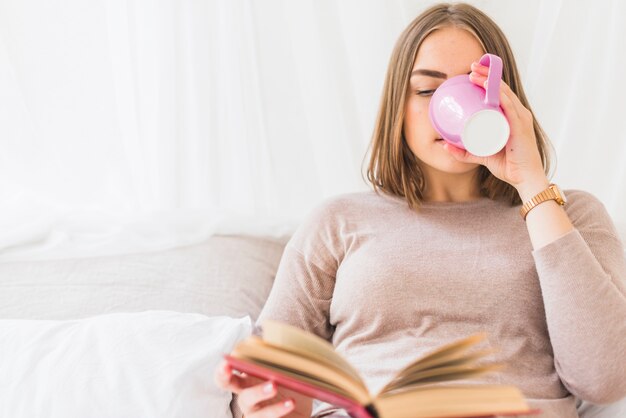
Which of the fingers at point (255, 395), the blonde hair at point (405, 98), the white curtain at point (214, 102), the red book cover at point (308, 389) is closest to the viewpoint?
the red book cover at point (308, 389)

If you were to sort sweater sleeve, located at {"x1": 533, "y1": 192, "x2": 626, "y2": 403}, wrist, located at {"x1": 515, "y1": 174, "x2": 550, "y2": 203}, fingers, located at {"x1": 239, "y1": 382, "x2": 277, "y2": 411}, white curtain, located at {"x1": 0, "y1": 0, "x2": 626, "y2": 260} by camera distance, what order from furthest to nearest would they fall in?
white curtain, located at {"x1": 0, "y1": 0, "x2": 626, "y2": 260}
wrist, located at {"x1": 515, "y1": 174, "x2": 550, "y2": 203}
sweater sleeve, located at {"x1": 533, "y1": 192, "x2": 626, "y2": 403}
fingers, located at {"x1": 239, "y1": 382, "x2": 277, "y2": 411}

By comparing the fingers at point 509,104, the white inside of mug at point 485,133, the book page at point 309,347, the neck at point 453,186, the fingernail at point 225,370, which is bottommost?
the fingernail at point 225,370

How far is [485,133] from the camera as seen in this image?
1115 mm

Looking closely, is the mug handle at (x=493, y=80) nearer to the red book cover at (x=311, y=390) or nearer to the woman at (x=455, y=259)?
the woman at (x=455, y=259)

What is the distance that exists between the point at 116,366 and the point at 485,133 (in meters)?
0.71

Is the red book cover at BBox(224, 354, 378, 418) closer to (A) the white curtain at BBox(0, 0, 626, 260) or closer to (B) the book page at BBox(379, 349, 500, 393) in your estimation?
(B) the book page at BBox(379, 349, 500, 393)

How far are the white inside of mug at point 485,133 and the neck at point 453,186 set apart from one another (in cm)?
20

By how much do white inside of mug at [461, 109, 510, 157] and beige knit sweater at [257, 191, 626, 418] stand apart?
18cm

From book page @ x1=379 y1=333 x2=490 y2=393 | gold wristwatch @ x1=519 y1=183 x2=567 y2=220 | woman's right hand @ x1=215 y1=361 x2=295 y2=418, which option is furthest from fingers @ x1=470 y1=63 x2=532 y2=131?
woman's right hand @ x1=215 y1=361 x2=295 y2=418

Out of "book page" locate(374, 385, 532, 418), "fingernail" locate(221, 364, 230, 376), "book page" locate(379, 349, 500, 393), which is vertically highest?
"book page" locate(379, 349, 500, 393)

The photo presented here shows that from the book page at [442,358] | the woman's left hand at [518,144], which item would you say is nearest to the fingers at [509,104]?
the woman's left hand at [518,144]

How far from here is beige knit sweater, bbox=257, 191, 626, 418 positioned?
105 centimetres

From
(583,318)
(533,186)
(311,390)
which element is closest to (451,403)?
(311,390)

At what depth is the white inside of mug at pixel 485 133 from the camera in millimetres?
1101
